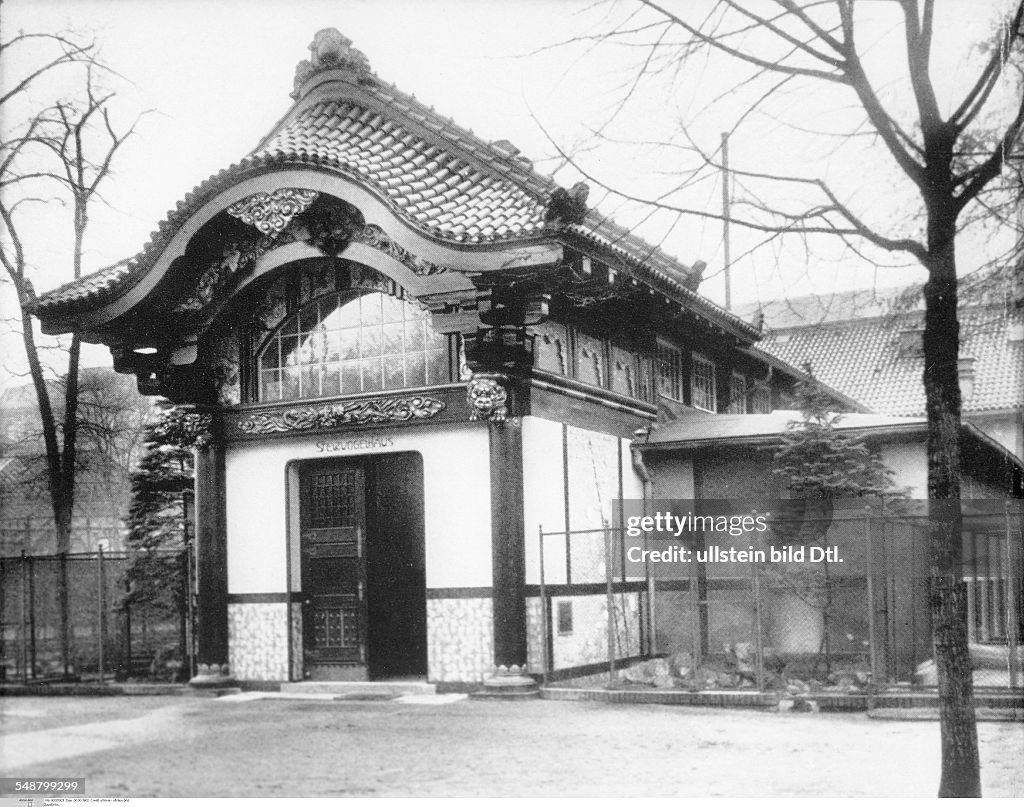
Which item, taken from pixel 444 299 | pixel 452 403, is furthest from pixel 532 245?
pixel 452 403

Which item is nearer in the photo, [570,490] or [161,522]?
[570,490]

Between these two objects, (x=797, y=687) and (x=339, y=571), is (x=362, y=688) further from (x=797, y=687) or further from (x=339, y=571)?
(x=797, y=687)

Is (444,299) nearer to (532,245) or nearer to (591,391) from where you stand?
(532,245)

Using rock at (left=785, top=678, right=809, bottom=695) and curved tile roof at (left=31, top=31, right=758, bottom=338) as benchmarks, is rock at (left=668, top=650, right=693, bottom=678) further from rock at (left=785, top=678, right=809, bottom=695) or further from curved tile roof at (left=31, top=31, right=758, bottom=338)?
curved tile roof at (left=31, top=31, right=758, bottom=338)

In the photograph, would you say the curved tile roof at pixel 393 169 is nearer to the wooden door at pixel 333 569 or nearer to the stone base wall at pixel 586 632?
the wooden door at pixel 333 569

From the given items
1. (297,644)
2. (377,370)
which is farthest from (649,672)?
(377,370)

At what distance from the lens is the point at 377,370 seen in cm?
1440

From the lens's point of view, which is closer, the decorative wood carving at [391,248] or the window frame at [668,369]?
the decorative wood carving at [391,248]

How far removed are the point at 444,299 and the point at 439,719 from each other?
4.66 meters

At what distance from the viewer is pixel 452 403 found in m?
13.6

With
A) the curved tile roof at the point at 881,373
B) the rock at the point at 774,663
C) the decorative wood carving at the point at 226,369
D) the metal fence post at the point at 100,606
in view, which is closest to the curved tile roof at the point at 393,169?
the decorative wood carving at the point at 226,369

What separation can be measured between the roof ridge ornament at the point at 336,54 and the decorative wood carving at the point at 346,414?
4475 millimetres

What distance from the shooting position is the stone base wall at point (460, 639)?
13.3 m

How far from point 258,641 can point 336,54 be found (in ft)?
25.3
